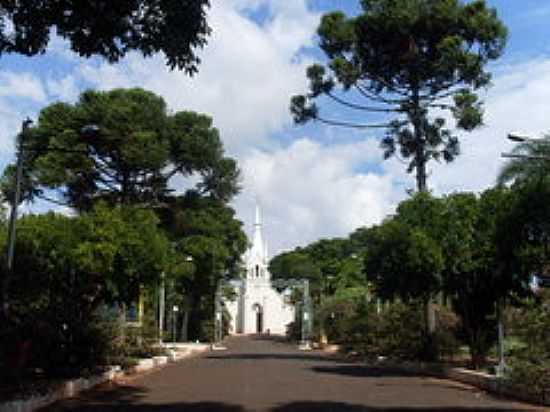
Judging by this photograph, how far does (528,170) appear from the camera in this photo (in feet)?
95.9

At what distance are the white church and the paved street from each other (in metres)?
99.8

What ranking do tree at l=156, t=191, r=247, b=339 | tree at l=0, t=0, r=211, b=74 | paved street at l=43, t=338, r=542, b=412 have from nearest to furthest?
tree at l=0, t=0, r=211, b=74 → paved street at l=43, t=338, r=542, b=412 → tree at l=156, t=191, r=247, b=339

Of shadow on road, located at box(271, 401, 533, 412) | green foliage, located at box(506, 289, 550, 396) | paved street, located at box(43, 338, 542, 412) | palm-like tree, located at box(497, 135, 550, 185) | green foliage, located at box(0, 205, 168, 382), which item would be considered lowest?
shadow on road, located at box(271, 401, 533, 412)

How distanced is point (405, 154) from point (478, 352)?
414 inches

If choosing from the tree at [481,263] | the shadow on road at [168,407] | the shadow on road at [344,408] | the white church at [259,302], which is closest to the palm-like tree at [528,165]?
the tree at [481,263]

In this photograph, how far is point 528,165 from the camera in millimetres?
29281

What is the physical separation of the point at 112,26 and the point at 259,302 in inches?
4780

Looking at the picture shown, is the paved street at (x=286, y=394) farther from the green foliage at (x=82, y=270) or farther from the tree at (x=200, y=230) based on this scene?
the tree at (x=200, y=230)

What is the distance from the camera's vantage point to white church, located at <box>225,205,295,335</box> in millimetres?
126438

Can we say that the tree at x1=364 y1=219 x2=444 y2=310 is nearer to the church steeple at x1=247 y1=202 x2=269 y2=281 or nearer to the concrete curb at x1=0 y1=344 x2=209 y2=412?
the concrete curb at x1=0 y1=344 x2=209 y2=412

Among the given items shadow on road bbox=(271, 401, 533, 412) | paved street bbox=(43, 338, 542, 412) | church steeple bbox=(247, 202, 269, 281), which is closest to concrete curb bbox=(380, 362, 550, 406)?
paved street bbox=(43, 338, 542, 412)

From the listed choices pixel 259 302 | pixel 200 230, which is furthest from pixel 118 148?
pixel 259 302

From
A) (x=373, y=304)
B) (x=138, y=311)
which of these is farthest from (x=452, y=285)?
(x=373, y=304)

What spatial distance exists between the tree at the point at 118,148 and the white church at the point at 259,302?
271ft
